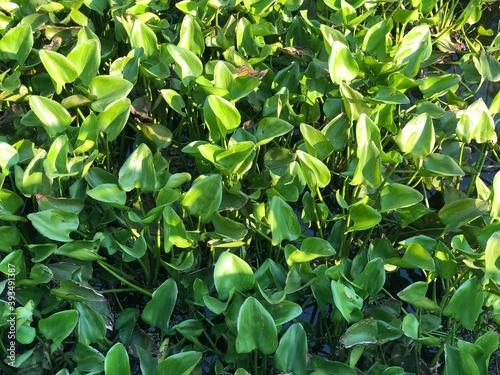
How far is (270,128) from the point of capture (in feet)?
3.98

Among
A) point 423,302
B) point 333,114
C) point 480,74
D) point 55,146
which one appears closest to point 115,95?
point 55,146

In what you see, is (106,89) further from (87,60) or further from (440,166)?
(440,166)

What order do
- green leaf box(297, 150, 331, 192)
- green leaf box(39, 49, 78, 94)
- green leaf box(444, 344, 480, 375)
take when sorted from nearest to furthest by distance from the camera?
green leaf box(444, 344, 480, 375), green leaf box(297, 150, 331, 192), green leaf box(39, 49, 78, 94)

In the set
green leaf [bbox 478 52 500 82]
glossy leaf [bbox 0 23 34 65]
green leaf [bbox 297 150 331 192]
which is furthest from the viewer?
green leaf [bbox 478 52 500 82]

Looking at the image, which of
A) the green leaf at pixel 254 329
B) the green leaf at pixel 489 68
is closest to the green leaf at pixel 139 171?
the green leaf at pixel 254 329

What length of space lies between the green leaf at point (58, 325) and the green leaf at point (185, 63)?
522mm

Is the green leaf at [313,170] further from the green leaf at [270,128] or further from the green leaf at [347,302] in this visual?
the green leaf at [347,302]

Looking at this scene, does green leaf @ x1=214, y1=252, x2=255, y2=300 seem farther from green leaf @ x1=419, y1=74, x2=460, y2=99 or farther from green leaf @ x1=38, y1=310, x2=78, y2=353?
green leaf @ x1=419, y1=74, x2=460, y2=99

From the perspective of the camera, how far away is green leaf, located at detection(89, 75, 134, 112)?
1240 millimetres

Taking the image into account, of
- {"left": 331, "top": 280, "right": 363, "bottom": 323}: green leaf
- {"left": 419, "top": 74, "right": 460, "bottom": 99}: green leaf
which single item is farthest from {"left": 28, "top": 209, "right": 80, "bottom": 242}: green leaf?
{"left": 419, "top": 74, "right": 460, "bottom": 99}: green leaf

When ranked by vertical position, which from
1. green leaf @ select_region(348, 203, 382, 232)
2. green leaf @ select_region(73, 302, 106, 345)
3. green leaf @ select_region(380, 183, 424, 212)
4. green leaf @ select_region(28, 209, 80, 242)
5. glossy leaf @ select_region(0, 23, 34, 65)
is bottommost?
green leaf @ select_region(73, 302, 106, 345)

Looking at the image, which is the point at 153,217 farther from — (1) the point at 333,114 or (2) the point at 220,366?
(1) the point at 333,114

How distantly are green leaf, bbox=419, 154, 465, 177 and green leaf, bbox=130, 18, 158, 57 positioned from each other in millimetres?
615

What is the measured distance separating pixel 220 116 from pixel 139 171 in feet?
0.58
